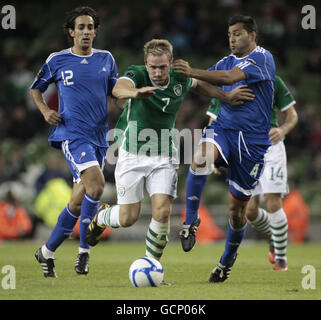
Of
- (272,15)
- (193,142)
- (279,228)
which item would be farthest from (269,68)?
(272,15)

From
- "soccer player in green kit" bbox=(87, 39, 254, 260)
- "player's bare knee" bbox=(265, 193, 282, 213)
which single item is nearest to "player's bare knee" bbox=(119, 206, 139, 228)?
"soccer player in green kit" bbox=(87, 39, 254, 260)

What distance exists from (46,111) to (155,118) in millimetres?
1271

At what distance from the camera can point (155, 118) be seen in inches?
302

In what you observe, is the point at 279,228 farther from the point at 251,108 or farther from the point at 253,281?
the point at 251,108

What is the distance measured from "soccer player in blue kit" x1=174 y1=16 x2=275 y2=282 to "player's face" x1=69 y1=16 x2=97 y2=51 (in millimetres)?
1412

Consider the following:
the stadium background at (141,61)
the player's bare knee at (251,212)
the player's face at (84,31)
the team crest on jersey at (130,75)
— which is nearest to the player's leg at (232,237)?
the team crest on jersey at (130,75)

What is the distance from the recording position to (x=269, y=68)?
7848 mm

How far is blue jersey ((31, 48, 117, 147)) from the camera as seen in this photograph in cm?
819

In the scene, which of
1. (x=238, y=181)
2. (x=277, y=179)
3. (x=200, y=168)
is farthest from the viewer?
(x=277, y=179)

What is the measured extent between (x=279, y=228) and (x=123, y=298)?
12.2ft

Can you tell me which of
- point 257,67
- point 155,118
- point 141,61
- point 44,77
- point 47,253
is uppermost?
point 141,61

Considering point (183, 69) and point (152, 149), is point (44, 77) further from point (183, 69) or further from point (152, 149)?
point (183, 69)

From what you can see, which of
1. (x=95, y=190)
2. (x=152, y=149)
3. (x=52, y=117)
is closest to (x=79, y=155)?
(x=95, y=190)

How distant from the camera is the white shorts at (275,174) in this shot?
9.69 metres
